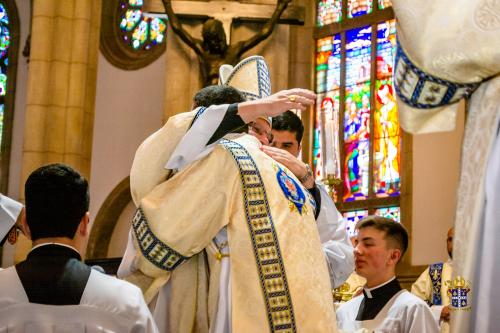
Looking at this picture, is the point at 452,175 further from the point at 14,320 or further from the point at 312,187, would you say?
the point at 14,320

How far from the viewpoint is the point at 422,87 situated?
9.21ft

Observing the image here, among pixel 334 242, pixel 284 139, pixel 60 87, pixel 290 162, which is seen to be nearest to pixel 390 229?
pixel 284 139

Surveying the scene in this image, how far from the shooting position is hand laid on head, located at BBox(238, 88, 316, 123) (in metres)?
3.80

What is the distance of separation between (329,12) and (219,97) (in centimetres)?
1029

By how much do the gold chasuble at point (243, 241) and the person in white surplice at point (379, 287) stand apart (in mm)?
1230

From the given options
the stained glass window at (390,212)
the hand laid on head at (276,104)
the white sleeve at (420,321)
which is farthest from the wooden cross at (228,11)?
the hand laid on head at (276,104)

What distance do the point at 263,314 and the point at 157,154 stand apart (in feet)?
2.38

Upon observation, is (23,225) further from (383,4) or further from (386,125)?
(383,4)

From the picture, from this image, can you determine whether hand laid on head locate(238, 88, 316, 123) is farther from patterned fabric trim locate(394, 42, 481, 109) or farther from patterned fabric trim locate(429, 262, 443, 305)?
patterned fabric trim locate(429, 262, 443, 305)

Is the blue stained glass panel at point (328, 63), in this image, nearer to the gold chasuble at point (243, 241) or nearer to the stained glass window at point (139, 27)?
the stained glass window at point (139, 27)

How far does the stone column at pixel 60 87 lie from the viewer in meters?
13.0

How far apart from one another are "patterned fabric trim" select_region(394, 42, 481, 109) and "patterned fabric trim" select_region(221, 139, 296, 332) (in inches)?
47.7

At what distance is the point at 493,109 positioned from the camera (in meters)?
2.77

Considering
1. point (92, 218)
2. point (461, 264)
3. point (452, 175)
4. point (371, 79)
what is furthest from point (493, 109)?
point (92, 218)
